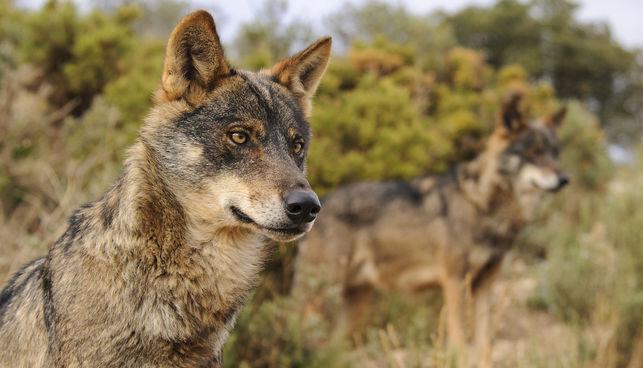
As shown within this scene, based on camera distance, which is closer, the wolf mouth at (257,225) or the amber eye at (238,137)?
the wolf mouth at (257,225)

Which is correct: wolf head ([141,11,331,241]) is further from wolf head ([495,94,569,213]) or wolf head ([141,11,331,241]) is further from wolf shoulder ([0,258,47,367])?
wolf head ([495,94,569,213])

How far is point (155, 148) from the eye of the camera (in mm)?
2891

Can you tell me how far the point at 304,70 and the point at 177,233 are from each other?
50.5 inches

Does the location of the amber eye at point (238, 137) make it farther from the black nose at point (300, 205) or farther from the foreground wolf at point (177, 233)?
the black nose at point (300, 205)

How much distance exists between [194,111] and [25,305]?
1.10m

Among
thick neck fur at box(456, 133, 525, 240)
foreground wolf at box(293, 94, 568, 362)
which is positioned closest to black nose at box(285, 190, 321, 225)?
foreground wolf at box(293, 94, 568, 362)

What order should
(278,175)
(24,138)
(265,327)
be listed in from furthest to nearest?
(24,138) → (265,327) → (278,175)

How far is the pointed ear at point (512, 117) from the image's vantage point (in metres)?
7.32

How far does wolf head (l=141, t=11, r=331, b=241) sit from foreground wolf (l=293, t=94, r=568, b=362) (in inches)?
159

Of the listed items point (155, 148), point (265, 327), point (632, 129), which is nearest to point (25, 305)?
point (155, 148)

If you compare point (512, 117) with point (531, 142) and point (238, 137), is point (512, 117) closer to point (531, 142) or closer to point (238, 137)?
point (531, 142)

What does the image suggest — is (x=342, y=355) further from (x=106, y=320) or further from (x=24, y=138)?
(x=24, y=138)

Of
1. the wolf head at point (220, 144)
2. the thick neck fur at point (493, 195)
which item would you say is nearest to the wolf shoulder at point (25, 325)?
the wolf head at point (220, 144)

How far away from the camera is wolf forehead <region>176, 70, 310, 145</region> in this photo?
2887 mm
